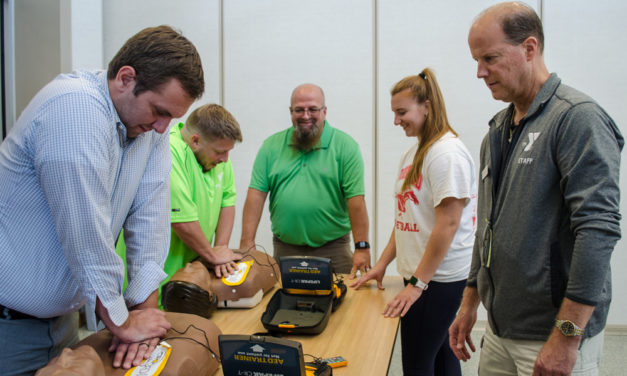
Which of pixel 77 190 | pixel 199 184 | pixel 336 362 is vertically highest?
pixel 77 190

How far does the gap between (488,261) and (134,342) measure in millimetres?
936

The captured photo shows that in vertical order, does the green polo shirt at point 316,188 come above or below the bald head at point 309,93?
below

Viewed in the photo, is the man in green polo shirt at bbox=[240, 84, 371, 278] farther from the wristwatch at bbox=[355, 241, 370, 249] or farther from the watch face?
the watch face

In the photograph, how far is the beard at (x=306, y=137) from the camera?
239 cm

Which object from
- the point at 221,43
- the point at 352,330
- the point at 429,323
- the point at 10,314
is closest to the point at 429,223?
the point at 429,323

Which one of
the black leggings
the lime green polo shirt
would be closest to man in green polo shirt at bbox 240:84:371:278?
the lime green polo shirt

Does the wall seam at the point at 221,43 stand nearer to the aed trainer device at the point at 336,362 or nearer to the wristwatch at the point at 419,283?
the wristwatch at the point at 419,283

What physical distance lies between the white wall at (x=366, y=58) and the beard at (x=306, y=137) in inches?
41.6

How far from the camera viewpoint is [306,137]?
7.88ft

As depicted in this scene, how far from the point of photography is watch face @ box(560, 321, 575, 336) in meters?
1.00

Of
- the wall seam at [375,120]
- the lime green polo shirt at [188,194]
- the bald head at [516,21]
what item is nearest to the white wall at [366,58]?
the wall seam at [375,120]

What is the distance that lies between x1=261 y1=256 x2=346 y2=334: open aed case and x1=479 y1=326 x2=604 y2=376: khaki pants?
0.49 metres

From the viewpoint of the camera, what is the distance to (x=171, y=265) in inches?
71.7

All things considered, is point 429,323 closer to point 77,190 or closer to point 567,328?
point 567,328
